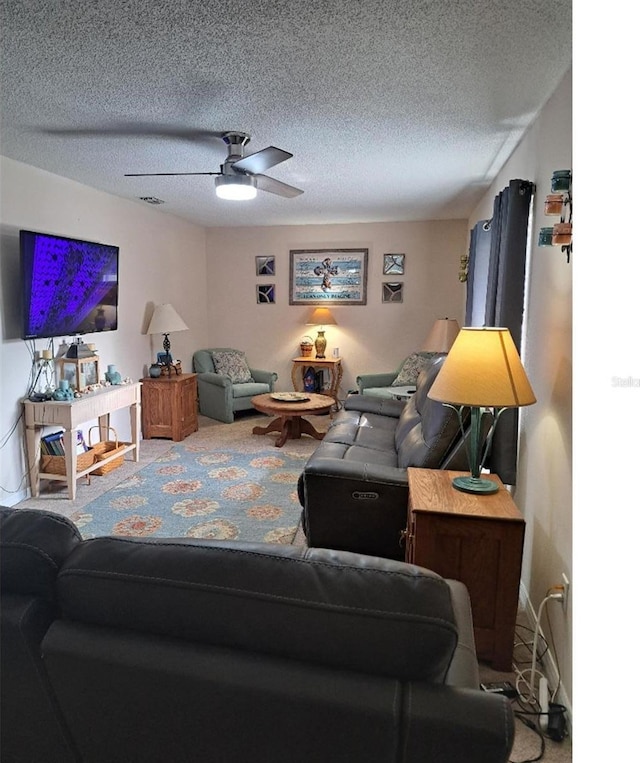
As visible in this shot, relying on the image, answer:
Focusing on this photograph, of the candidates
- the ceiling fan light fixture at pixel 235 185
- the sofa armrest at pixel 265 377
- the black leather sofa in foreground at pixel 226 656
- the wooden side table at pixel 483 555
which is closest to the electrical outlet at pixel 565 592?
the wooden side table at pixel 483 555

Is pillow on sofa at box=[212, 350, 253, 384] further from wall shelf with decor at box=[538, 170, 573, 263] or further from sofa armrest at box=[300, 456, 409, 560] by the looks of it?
wall shelf with decor at box=[538, 170, 573, 263]

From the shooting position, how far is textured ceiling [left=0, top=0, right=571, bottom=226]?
1546 millimetres

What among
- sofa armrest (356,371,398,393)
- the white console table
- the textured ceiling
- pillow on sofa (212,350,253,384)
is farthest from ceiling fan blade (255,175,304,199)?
pillow on sofa (212,350,253,384)

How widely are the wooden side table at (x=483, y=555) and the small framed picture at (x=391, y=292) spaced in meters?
4.27

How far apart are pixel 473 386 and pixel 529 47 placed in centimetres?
121

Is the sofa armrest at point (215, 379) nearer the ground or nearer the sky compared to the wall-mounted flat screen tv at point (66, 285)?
nearer the ground

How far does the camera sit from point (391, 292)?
19.1 feet

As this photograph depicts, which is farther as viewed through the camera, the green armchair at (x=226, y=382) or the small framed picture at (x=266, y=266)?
the small framed picture at (x=266, y=266)

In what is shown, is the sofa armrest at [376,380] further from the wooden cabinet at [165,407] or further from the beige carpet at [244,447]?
the wooden cabinet at [165,407]

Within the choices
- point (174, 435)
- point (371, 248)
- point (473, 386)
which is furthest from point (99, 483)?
point (371, 248)

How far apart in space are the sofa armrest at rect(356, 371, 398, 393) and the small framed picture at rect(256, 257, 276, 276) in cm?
181

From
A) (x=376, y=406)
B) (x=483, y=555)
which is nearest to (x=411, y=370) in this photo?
(x=376, y=406)

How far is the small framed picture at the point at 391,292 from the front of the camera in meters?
5.80

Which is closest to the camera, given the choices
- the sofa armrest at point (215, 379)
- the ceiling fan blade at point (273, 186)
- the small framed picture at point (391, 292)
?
the ceiling fan blade at point (273, 186)
